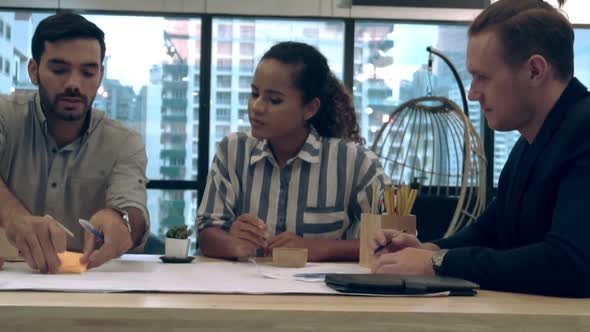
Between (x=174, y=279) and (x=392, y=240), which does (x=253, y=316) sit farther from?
(x=392, y=240)

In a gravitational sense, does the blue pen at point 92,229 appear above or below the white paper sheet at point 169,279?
above

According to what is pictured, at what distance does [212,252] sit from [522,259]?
0.87 meters

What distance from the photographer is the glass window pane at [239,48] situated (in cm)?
530

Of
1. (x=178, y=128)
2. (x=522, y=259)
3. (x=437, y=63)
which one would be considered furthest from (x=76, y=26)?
(x=437, y=63)

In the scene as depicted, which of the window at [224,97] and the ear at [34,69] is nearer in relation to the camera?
the ear at [34,69]

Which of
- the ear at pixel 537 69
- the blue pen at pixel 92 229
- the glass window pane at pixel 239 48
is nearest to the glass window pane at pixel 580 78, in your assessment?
the glass window pane at pixel 239 48

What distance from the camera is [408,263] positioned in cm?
124

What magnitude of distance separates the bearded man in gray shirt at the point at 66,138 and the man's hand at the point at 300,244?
1.29ft

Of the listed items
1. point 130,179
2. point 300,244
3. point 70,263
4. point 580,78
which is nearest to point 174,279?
point 70,263

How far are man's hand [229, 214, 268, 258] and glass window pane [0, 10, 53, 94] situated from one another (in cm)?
389

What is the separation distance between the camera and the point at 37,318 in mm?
864

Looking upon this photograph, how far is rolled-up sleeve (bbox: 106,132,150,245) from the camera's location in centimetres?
184

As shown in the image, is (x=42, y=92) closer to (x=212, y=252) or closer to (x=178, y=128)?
(x=212, y=252)

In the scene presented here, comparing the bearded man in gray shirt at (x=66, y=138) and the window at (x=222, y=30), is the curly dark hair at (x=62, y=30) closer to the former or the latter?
the bearded man in gray shirt at (x=66, y=138)
